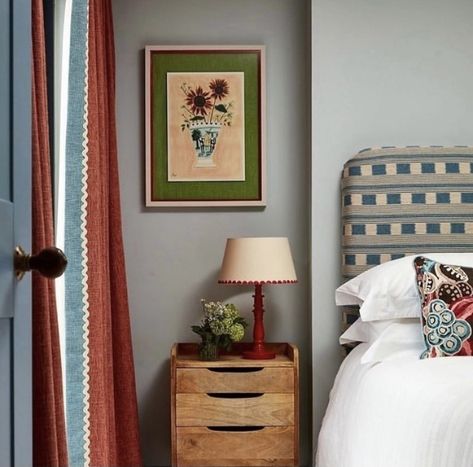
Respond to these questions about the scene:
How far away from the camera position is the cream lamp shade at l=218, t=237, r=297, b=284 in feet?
10.6

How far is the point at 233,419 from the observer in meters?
3.15

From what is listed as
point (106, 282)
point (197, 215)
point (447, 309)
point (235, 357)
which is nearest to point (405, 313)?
point (447, 309)

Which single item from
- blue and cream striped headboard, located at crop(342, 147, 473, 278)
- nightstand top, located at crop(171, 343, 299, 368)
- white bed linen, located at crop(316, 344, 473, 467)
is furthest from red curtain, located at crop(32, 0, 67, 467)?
blue and cream striped headboard, located at crop(342, 147, 473, 278)

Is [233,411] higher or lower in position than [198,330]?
lower

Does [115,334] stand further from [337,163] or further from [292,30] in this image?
[292,30]

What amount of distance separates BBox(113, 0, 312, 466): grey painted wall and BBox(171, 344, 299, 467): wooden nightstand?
499mm

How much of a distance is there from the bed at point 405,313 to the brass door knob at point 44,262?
1.07 meters

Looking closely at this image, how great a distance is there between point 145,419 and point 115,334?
0.64 metres

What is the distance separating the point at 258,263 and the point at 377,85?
3.16 feet

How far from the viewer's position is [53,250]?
1174 millimetres

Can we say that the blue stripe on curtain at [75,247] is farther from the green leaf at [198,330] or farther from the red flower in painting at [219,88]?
the red flower in painting at [219,88]

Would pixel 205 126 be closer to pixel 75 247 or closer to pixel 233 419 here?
pixel 75 247

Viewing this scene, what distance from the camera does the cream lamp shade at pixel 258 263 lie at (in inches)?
128

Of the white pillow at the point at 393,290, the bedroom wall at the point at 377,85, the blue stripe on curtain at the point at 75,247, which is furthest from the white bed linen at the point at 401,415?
the blue stripe on curtain at the point at 75,247
